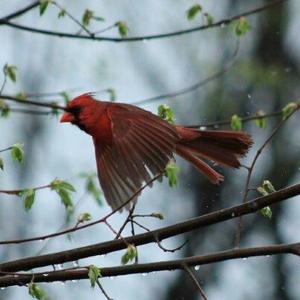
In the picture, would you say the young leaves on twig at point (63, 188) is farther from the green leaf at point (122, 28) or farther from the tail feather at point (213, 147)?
the green leaf at point (122, 28)

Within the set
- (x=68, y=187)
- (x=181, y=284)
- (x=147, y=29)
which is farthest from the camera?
(x=147, y=29)

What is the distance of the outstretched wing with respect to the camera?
4641mm

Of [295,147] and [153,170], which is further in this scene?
[295,147]

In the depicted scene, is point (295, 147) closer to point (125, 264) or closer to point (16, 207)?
point (16, 207)

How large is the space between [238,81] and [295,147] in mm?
1105

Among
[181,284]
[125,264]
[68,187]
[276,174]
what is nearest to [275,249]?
[125,264]

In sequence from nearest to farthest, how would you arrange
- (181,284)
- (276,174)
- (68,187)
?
(68,187) < (276,174) < (181,284)

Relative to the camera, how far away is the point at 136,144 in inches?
190

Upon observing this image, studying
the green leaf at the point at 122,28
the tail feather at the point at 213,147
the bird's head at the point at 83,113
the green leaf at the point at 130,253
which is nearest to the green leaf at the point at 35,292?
the green leaf at the point at 130,253

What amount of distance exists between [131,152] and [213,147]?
1.09 ft

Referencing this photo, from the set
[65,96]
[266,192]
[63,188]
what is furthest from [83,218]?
[65,96]

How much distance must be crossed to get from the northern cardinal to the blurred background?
399 centimetres

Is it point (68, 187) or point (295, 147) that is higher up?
point (295, 147)

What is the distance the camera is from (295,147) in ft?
34.3
